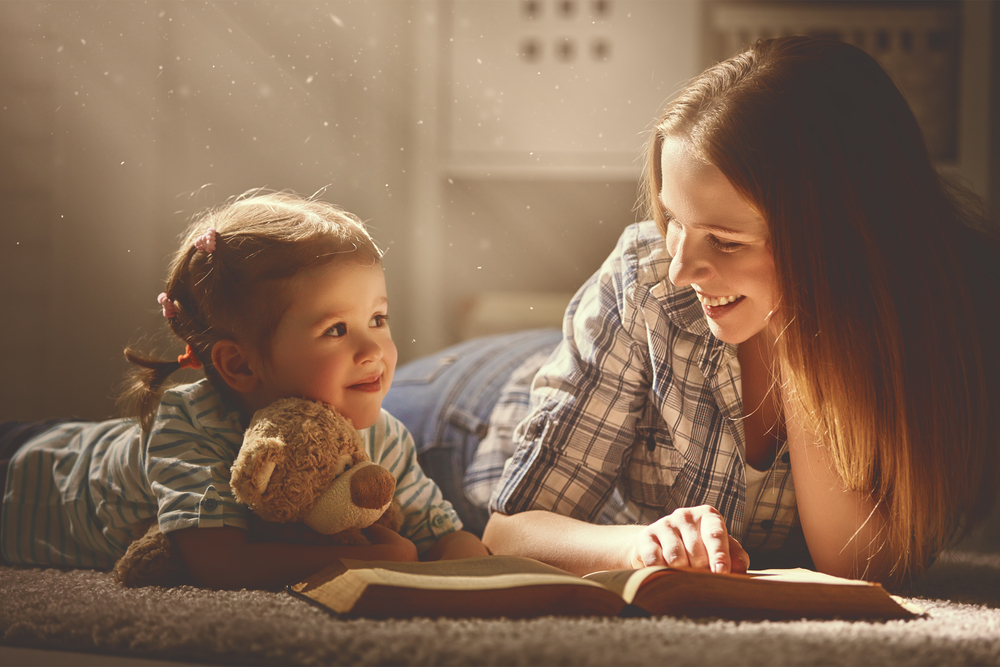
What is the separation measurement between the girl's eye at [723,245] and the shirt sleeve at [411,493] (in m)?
0.39

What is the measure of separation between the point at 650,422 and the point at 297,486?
1.38ft

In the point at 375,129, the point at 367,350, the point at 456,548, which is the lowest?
the point at 456,548

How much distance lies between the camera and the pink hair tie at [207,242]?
0.73 meters

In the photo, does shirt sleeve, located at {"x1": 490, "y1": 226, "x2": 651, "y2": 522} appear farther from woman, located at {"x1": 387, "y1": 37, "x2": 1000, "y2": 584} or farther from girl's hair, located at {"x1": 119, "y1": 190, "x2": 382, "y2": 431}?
girl's hair, located at {"x1": 119, "y1": 190, "x2": 382, "y2": 431}

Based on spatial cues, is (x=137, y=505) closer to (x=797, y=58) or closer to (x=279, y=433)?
(x=279, y=433)

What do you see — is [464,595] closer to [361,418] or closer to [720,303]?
[361,418]

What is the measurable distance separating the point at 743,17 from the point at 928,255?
122 cm

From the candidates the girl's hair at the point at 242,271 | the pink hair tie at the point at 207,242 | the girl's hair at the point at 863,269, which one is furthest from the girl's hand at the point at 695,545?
the pink hair tie at the point at 207,242

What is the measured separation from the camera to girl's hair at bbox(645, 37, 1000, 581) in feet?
2.19

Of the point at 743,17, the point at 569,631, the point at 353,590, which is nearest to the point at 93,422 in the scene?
the point at 353,590

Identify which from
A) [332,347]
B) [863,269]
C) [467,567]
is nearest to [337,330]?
[332,347]

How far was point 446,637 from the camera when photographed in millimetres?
477

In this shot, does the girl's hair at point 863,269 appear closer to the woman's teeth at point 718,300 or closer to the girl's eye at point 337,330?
the woman's teeth at point 718,300

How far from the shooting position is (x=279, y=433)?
64cm
